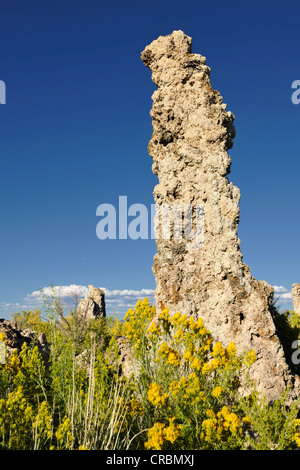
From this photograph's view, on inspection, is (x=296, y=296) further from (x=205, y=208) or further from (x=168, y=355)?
(x=168, y=355)

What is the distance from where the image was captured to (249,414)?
4047 millimetres

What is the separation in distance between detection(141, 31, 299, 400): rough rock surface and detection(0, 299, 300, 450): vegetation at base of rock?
4.25ft

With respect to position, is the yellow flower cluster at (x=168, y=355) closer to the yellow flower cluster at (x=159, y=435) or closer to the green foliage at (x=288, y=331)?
the yellow flower cluster at (x=159, y=435)

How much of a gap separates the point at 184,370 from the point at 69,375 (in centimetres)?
145

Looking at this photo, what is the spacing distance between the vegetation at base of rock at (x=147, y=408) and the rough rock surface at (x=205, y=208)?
130 cm

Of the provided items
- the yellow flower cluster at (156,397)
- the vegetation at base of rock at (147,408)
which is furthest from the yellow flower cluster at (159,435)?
the yellow flower cluster at (156,397)

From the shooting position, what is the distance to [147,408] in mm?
4332

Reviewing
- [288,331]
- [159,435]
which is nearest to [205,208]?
[159,435]

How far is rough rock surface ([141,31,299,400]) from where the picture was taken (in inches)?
239

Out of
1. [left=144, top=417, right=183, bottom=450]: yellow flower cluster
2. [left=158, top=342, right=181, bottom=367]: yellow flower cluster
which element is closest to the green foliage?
[left=158, top=342, right=181, bottom=367]: yellow flower cluster

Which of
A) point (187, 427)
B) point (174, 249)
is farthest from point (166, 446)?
point (174, 249)

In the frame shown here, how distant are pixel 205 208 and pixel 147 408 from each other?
370 centimetres

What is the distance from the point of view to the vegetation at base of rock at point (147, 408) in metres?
3.67

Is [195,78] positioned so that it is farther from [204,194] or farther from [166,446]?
[166,446]
